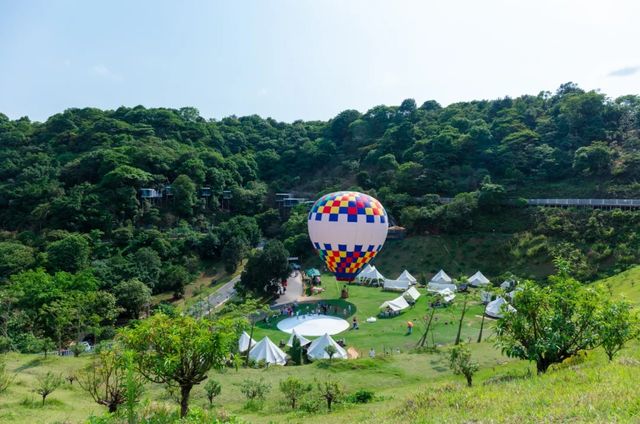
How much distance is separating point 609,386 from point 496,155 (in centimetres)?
4797

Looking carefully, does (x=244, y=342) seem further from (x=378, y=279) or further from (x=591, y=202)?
(x=591, y=202)

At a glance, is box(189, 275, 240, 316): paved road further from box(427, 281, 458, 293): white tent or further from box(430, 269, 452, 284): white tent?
box(430, 269, 452, 284): white tent

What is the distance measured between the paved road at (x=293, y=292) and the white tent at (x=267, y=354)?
36.9 ft


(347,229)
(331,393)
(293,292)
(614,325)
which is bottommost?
(293,292)

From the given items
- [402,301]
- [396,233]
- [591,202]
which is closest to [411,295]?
[402,301]

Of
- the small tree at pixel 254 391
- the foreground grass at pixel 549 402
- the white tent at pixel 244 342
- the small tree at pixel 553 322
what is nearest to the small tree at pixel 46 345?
the white tent at pixel 244 342

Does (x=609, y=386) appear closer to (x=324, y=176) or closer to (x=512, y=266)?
(x=512, y=266)

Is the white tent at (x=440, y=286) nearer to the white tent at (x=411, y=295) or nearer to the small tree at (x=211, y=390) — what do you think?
the white tent at (x=411, y=295)

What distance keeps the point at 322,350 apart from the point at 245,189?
1550 inches

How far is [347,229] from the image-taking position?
25.0 metres

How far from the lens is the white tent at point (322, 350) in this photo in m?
21.8

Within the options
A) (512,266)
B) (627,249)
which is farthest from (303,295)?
(627,249)

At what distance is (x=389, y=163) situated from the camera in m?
56.9

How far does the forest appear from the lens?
3403cm
